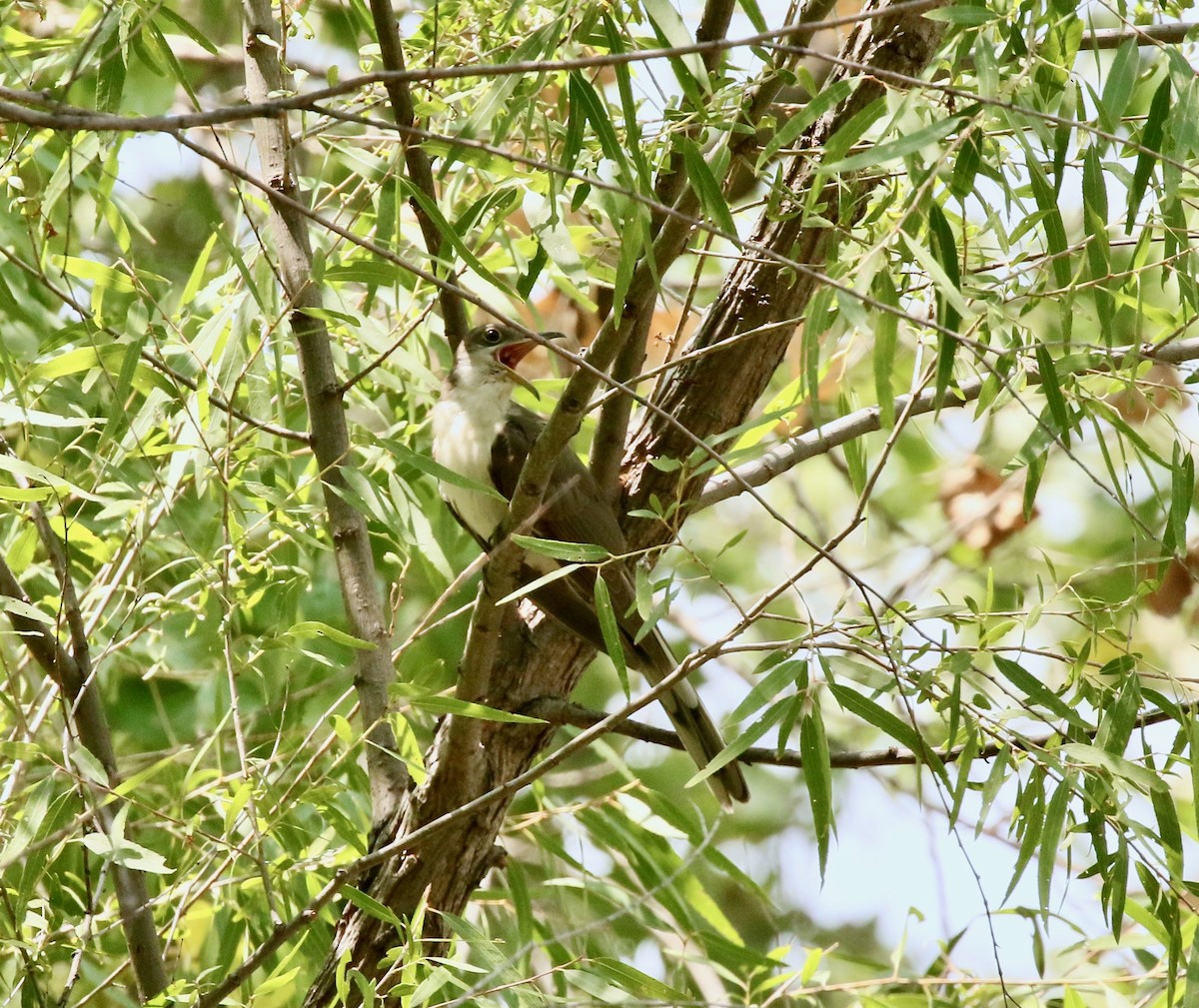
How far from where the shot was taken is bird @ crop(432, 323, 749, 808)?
10.8 ft

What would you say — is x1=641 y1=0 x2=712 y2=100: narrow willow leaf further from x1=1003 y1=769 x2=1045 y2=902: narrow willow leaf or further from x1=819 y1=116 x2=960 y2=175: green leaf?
x1=1003 y1=769 x2=1045 y2=902: narrow willow leaf

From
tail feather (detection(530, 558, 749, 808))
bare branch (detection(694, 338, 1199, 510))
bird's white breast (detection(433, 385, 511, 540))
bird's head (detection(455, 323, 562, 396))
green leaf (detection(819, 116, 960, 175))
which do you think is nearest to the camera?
green leaf (detection(819, 116, 960, 175))

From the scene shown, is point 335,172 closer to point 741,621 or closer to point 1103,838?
point 741,621

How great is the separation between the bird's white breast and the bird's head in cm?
4

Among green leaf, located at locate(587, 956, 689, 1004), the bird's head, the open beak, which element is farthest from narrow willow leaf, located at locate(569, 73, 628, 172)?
the open beak

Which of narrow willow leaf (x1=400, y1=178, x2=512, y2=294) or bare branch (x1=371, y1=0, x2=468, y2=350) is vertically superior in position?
bare branch (x1=371, y1=0, x2=468, y2=350)

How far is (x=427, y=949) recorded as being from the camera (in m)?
3.05

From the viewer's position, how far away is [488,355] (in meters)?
4.12

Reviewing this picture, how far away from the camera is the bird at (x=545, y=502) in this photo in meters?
3.30

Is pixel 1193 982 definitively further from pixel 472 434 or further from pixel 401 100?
pixel 472 434

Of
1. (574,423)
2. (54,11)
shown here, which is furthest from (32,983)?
(54,11)

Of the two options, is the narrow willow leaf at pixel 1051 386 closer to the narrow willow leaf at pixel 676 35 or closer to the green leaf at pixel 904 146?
the green leaf at pixel 904 146

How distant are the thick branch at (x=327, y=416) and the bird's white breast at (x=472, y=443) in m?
0.61

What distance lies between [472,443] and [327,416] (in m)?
0.83
